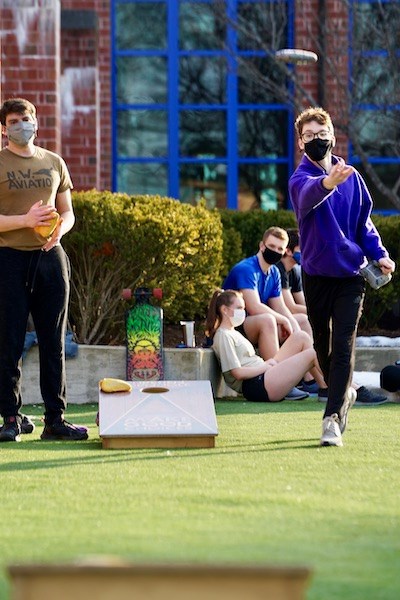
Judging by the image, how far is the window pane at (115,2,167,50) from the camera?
58.5ft

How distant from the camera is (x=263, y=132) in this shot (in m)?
18.1

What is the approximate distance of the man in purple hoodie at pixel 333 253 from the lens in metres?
7.44

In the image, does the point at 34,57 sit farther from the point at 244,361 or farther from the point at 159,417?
the point at 159,417

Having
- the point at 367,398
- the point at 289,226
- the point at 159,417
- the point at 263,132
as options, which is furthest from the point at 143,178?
the point at 159,417

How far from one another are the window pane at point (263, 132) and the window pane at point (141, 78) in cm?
111

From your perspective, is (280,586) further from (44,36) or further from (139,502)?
(44,36)

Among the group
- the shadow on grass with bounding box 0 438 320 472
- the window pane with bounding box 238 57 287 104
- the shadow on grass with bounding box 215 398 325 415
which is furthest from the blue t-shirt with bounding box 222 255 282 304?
the window pane with bounding box 238 57 287 104

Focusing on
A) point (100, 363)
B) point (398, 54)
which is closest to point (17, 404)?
point (100, 363)

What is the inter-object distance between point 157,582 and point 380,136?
634 inches

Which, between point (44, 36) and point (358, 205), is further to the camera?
point (44, 36)

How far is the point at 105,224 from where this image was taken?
12.1 meters

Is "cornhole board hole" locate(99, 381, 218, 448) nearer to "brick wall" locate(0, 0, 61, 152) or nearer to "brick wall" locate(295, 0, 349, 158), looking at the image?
"brick wall" locate(0, 0, 61, 152)

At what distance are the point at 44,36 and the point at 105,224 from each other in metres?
2.73

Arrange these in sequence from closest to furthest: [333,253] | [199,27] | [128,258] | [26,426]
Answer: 1. [333,253]
2. [26,426]
3. [128,258]
4. [199,27]
